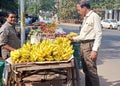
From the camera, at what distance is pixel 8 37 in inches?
269

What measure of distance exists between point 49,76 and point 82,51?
4.45ft

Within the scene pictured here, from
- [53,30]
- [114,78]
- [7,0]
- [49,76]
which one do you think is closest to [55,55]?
[49,76]

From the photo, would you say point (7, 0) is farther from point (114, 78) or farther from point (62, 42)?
point (62, 42)

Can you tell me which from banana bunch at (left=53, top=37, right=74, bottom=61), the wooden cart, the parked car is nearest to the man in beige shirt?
banana bunch at (left=53, top=37, right=74, bottom=61)

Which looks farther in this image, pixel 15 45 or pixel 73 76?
pixel 15 45

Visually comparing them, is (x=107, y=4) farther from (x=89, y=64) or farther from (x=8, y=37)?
(x=8, y=37)

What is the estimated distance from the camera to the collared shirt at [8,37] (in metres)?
6.74

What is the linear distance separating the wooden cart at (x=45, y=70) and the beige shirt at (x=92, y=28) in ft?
3.25

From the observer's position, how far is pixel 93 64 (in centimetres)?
→ 685

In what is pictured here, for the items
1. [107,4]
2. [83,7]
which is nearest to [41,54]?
[83,7]

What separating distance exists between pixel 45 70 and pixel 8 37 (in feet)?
4.67

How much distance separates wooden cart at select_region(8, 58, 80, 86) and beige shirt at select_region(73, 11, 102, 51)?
0.99 m

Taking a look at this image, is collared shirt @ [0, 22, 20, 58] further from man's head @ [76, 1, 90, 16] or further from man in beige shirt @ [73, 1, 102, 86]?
man's head @ [76, 1, 90, 16]

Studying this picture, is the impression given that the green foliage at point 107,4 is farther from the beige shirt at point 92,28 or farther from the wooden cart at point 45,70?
the wooden cart at point 45,70
